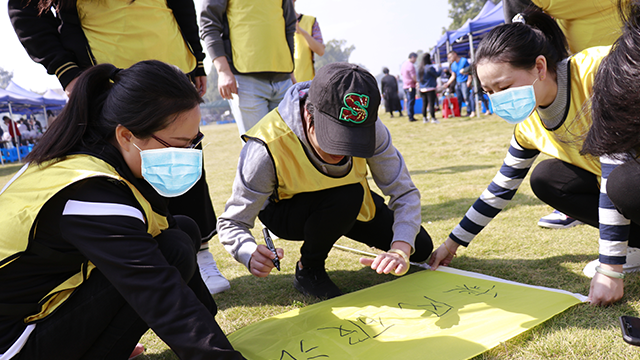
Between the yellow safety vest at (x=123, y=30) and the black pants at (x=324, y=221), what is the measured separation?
852 millimetres

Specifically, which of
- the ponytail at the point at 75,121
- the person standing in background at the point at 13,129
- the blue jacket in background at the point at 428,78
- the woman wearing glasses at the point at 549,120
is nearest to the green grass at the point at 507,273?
the woman wearing glasses at the point at 549,120

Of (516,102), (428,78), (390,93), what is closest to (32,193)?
(516,102)

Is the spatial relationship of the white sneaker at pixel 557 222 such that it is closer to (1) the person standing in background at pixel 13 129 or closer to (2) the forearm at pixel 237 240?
(2) the forearm at pixel 237 240

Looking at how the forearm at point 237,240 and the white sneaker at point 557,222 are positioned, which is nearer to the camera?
the forearm at point 237,240

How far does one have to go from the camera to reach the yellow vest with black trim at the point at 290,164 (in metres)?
1.68

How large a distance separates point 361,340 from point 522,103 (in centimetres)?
102

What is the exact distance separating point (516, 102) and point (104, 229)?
4.63ft

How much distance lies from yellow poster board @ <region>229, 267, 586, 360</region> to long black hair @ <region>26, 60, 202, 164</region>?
31.0 inches

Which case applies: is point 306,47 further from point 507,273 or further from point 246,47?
point 507,273

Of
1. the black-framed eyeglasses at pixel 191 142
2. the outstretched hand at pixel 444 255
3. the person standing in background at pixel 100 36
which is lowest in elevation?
the outstretched hand at pixel 444 255

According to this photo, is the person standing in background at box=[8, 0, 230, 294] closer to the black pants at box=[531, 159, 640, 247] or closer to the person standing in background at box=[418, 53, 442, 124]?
the black pants at box=[531, 159, 640, 247]

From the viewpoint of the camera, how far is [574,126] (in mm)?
1679

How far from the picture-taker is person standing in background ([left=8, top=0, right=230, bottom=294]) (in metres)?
1.78

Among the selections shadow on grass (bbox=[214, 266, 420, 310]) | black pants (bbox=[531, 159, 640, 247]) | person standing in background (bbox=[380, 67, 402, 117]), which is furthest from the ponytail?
person standing in background (bbox=[380, 67, 402, 117])
